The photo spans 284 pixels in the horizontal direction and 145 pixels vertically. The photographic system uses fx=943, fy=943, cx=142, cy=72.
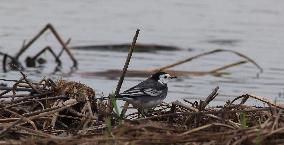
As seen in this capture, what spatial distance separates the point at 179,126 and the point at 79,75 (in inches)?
338

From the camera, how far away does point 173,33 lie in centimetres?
2089

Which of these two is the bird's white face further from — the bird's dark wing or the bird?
the bird's dark wing

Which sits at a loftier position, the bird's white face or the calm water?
the calm water

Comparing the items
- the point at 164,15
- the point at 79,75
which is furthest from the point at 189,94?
the point at 164,15

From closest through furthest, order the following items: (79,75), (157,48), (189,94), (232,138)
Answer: (232,138) → (189,94) → (79,75) → (157,48)

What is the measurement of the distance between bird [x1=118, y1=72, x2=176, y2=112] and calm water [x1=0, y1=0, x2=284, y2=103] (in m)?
2.87

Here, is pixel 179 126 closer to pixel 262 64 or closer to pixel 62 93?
pixel 62 93

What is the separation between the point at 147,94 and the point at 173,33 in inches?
463

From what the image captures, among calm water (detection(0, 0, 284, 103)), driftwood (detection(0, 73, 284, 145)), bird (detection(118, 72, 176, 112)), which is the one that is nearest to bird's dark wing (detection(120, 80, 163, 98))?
bird (detection(118, 72, 176, 112))

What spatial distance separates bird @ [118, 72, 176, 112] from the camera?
8766 millimetres

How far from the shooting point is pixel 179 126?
7.04 meters

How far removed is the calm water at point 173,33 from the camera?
15023 mm

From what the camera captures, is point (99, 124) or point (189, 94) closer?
point (99, 124)

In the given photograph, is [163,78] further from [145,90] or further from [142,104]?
[142,104]
